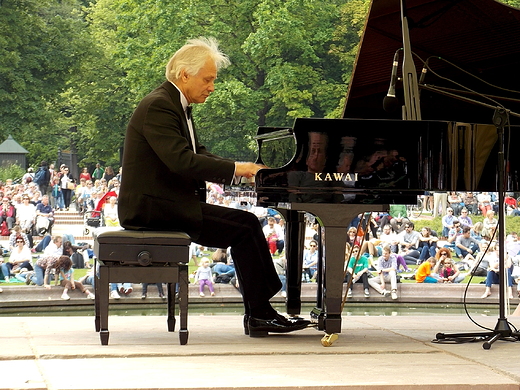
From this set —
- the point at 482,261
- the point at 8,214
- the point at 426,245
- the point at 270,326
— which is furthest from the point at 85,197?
the point at 270,326

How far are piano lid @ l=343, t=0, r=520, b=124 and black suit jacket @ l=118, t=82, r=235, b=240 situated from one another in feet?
6.30

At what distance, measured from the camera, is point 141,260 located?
4.64m

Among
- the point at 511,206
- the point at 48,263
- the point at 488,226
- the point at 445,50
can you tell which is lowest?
the point at 48,263

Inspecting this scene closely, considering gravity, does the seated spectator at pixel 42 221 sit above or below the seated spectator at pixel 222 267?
above

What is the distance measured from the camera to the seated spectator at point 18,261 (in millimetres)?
14414

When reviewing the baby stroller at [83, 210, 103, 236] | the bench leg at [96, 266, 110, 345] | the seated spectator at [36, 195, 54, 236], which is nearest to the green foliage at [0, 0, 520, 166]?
the baby stroller at [83, 210, 103, 236]

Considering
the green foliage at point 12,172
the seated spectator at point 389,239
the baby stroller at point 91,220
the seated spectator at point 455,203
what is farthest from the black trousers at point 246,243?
the green foliage at point 12,172

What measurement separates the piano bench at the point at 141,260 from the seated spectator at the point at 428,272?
36.3 ft

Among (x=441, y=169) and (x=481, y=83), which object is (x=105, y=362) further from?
(x=481, y=83)

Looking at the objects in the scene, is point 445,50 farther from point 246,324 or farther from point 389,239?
point 389,239

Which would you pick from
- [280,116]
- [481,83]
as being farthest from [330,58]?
[481,83]

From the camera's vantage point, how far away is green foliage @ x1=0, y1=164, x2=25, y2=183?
21422 mm

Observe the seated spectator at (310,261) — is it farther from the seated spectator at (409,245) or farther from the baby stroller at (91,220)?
the baby stroller at (91,220)

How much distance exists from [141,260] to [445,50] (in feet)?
9.59
